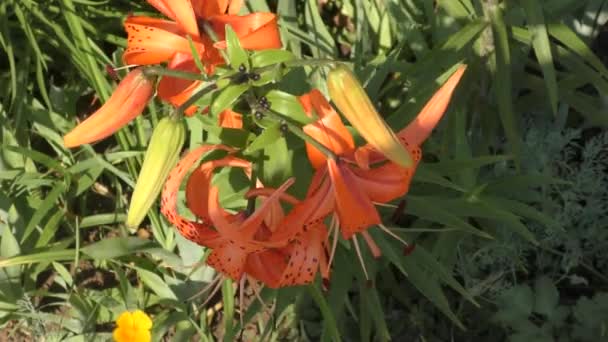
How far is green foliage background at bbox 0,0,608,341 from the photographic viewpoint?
1335 mm

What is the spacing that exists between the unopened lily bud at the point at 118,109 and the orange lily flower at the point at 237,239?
3.4 inches

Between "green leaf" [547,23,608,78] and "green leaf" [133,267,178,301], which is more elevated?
"green leaf" [547,23,608,78]

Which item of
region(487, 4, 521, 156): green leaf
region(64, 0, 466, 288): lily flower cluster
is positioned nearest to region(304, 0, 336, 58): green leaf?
region(487, 4, 521, 156): green leaf

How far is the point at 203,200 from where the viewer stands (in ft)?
2.95

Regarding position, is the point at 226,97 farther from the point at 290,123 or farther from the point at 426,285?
the point at 426,285

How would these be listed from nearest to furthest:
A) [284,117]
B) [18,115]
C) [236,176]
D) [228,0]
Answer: [284,117]
[228,0]
[236,176]
[18,115]

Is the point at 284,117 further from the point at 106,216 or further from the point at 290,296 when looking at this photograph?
the point at 106,216

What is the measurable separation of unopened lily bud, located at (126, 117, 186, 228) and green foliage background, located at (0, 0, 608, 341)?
0.51 m

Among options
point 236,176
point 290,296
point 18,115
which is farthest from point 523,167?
point 18,115

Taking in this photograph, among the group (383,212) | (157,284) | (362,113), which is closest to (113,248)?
(157,284)

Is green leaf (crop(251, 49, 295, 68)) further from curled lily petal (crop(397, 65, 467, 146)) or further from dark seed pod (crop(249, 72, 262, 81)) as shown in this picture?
curled lily petal (crop(397, 65, 467, 146))

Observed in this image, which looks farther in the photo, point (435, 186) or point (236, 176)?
point (435, 186)

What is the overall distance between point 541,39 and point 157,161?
65 cm

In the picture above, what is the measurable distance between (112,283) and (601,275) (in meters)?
0.95
